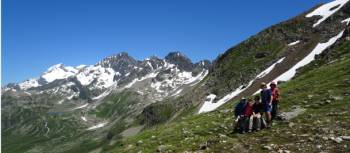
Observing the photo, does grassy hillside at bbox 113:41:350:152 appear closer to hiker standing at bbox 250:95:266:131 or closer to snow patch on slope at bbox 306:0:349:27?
hiker standing at bbox 250:95:266:131

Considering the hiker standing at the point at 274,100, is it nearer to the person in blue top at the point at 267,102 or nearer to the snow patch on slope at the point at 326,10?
the person in blue top at the point at 267,102

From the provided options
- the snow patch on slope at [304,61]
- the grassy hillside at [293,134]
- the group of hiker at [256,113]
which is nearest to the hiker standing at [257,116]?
the group of hiker at [256,113]

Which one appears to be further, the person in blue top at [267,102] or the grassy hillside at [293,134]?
the person in blue top at [267,102]

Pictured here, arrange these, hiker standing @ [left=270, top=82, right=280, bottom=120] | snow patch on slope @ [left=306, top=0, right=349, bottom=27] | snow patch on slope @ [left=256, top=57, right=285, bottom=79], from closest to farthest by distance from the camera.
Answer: hiker standing @ [left=270, top=82, right=280, bottom=120], snow patch on slope @ [left=256, top=57, right=285, bottom=79], snow patch on slope @ [left=306, top=0, right=349, bottom=27]

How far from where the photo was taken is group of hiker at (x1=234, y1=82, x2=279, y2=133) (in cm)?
3278

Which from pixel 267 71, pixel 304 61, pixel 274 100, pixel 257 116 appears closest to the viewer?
pixel 257 116

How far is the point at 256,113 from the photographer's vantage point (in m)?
34.2

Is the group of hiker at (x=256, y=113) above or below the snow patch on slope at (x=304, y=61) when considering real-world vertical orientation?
below

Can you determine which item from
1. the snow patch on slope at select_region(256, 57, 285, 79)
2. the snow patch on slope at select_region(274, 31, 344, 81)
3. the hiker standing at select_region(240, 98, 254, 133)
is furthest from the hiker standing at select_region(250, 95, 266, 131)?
the snow patch on slope at select_region(256, 57, 285, 79)

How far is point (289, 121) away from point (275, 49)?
347ft

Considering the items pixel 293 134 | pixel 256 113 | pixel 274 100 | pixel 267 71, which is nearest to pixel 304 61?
pixel 267 71

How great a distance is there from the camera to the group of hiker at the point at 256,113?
32.8m

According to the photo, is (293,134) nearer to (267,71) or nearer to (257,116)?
(257,116)

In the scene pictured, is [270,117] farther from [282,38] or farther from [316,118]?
[282,38]
